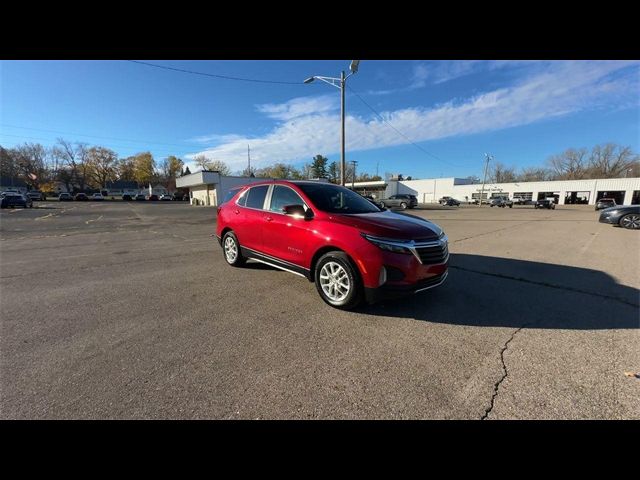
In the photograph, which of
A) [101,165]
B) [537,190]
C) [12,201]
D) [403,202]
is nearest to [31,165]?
[101,165]

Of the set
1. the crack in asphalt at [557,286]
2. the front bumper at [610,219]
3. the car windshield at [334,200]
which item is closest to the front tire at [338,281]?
the car windshield at [334,200]

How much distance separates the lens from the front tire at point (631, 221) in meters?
13.0

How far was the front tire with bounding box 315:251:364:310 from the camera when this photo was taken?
3.60 meters

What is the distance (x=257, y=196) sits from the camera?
540 cm

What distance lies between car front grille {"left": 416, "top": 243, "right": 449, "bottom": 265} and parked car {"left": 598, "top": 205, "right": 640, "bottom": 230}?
16.0m

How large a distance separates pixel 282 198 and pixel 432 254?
2.61 metres

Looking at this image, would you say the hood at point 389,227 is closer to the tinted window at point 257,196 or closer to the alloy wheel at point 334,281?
the alloy wheel at point 334,281

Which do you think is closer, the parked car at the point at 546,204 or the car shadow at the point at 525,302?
the car shadow at the point at 525,302

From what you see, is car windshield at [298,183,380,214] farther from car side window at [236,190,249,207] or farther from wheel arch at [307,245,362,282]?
car side window at [236,190,249,207]

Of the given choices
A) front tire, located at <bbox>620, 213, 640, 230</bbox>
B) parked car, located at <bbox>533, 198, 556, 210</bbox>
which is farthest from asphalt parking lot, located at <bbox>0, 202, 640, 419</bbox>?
parked car, located at <bbox>533, 198, 556, 210</bbox>

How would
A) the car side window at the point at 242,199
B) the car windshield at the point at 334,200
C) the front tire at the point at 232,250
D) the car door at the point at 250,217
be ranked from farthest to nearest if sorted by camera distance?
the front tire at the point at 232,250, the car side window at the point at 242,199, the car door at the point at 250,217, the car windshield at the point at 334,200

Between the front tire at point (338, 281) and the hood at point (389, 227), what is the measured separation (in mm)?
464

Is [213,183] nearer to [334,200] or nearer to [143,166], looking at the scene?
[334,200]
